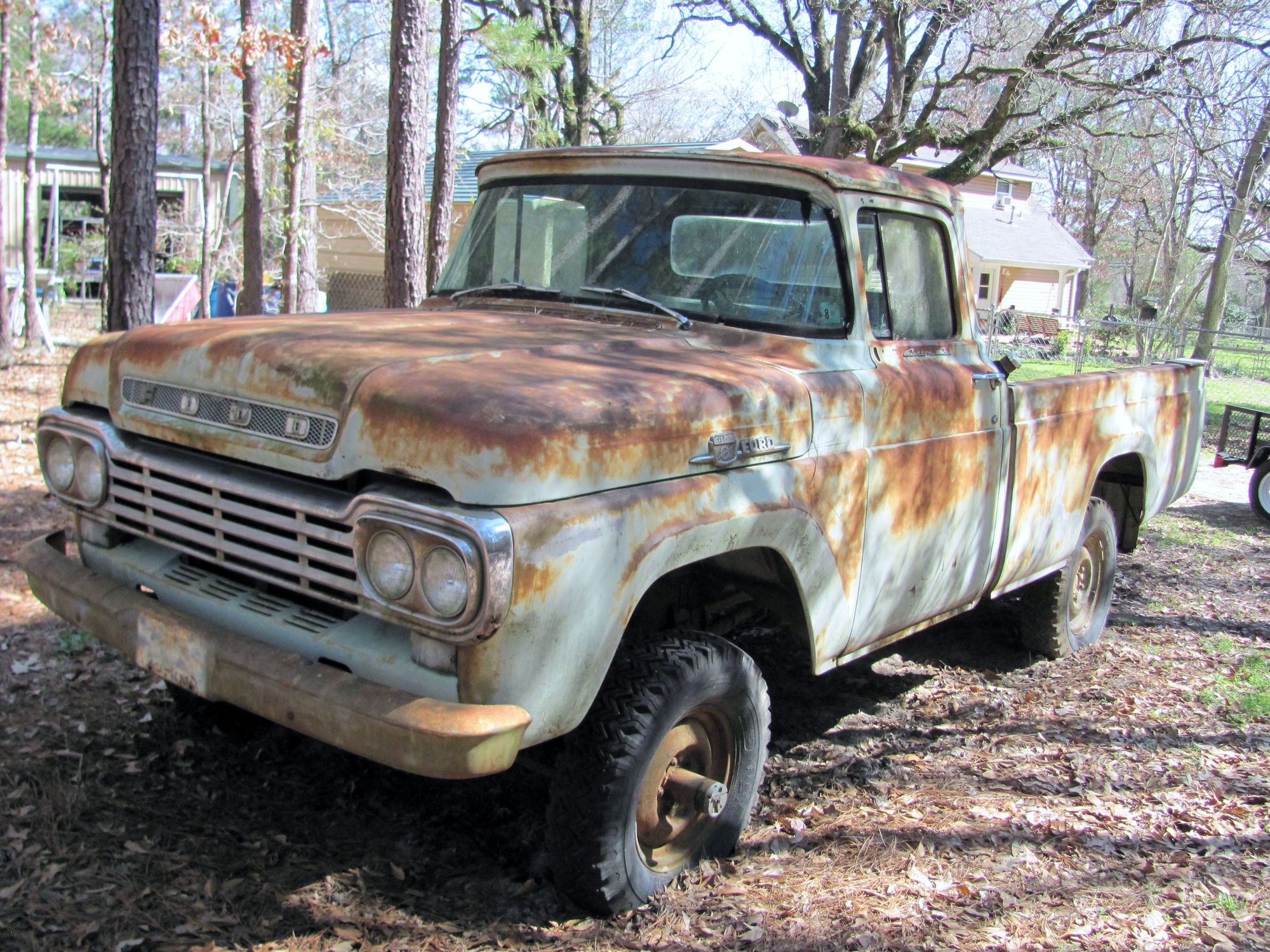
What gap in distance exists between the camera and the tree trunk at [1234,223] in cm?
1867

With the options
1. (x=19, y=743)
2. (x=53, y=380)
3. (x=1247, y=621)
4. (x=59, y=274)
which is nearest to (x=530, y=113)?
(x=53, y=380)

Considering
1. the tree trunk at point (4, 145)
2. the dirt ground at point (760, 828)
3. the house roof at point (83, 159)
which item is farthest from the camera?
the house roof at point (83, 159)

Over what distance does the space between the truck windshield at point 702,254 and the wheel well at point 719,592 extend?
0.81m

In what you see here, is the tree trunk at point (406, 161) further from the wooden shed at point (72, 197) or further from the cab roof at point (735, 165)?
the wooden shed at point (72, 197)

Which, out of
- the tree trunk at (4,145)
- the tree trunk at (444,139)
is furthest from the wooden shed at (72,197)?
the tree trunk at (444,139)

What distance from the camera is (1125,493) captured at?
583 cm

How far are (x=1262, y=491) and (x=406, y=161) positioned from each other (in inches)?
295

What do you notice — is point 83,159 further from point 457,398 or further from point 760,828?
point 457,398

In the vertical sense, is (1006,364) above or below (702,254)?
below

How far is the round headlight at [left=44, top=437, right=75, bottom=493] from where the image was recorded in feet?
11.0

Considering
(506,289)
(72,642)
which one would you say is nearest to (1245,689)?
(506,289)

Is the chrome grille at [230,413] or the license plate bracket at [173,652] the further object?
the license plate bracket at [173,652]

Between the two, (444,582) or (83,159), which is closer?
(444,582)

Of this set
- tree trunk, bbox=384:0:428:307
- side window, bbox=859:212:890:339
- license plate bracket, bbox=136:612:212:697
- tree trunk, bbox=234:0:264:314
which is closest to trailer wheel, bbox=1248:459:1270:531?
side window, bbox=859:212:890:339
